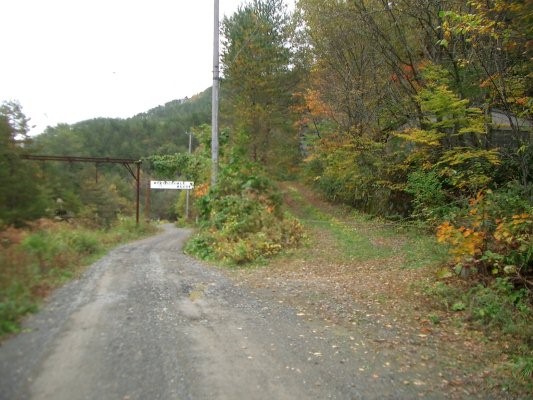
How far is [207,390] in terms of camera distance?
4176 mm

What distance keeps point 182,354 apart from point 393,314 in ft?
11.0

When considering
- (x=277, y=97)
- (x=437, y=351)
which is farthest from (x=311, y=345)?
(x=277, y=97)

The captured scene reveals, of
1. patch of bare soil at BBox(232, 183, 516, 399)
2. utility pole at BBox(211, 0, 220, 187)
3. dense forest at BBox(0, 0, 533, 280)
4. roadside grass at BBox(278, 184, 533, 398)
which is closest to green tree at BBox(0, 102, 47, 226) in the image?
dense forest at BBox(0, 0, 533, 280)

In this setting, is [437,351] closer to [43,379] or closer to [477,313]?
[477,313]

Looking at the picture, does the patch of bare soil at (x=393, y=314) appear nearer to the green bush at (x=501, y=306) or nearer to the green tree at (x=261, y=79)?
the green bush at (x=501, y=306)

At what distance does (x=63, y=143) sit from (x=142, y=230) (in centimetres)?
1978

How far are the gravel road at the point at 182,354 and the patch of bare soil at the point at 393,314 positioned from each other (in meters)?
0.30

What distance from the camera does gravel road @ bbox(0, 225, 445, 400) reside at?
417 cm

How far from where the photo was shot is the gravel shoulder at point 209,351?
4.21m

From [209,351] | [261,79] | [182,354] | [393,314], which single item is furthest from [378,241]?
[261,79]

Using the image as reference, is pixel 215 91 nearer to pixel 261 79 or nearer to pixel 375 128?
pixel 375 128

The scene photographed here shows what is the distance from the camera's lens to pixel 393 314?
6895 millimetres

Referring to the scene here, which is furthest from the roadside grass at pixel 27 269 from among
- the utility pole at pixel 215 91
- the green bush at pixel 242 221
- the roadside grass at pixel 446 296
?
the utility pole at pixel 215 91

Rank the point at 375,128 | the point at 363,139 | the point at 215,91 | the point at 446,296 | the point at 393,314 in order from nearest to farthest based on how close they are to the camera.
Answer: the point at 393,314, the point at 446,296, the point at 215,91, the point at 363,139, the point at 375,128
